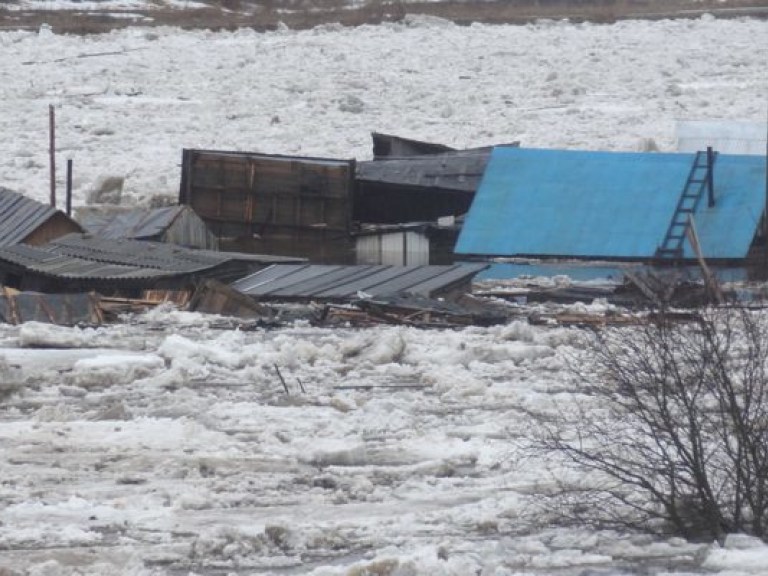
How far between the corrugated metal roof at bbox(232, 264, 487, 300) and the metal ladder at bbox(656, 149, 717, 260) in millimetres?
3041

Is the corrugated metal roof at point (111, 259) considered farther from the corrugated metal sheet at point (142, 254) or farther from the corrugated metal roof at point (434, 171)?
the corrugated metal roof at point (434, 171)

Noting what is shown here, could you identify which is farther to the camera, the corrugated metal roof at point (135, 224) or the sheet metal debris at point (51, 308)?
the corrugated metal roof at point (135, 224)

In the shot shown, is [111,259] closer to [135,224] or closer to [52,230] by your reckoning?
[52,230]

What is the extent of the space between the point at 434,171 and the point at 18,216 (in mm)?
6194

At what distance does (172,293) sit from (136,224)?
3.90 metres

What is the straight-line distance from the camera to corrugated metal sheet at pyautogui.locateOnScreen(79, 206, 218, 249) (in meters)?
20.5

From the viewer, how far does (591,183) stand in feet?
71.2

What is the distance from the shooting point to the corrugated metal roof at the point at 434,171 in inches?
901

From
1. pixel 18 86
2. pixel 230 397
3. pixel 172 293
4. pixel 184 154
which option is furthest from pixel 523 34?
pixel 230 397

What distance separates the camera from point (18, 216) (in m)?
20.6

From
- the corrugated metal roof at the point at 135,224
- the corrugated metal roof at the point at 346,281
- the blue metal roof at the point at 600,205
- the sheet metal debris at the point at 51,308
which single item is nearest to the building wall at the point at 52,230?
the corrugated metal roof at the point at 135,224

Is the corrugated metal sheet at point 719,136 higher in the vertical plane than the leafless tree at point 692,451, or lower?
higher

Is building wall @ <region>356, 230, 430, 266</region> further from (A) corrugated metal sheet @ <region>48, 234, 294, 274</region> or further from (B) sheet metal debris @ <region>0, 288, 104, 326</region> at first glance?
(B) sheet metal debris @ <region>0, 288, 104, 326</region>

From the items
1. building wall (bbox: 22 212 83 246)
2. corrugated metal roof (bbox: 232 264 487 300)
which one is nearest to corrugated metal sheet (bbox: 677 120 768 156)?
corrugated metal roof (bbox: 232 264 487 300)
